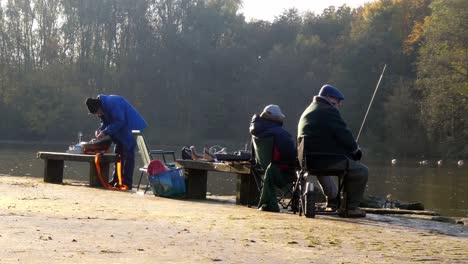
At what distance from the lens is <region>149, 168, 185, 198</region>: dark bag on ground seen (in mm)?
11945

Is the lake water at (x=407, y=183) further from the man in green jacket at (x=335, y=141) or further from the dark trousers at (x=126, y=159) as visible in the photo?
the man in green jacket at (x=335, y=141)

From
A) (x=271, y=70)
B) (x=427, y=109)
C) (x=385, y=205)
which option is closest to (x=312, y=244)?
(x=385, y=205)

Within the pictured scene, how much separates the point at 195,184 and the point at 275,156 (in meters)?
2.44

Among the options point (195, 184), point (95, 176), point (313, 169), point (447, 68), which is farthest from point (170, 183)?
point (447, 68)

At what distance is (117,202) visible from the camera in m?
10.4

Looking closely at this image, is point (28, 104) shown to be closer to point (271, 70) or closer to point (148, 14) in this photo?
point (148, 14)

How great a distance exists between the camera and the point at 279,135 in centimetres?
1003

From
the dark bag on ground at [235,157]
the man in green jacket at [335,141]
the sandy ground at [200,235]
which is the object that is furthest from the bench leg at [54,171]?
the man in green jacket at [335,141]

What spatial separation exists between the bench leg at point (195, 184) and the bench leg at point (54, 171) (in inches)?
129

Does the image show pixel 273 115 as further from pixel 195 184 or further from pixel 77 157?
pixel 77 157

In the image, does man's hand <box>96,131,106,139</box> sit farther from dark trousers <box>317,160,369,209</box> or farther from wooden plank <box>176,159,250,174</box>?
dark trousers <box>317,160,369,209</box>

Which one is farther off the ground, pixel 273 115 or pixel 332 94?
pixel 332 94

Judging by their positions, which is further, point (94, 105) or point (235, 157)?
point (94, 105)

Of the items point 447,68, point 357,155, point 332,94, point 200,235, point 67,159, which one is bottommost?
point 200,235
